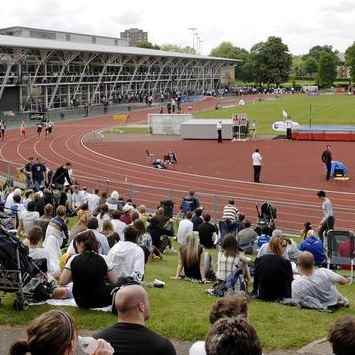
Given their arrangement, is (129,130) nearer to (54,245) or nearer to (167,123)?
(167,123)

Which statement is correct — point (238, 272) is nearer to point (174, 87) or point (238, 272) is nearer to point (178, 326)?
point (178, 326)

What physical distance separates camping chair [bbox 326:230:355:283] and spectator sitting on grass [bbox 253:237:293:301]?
3.68 meters

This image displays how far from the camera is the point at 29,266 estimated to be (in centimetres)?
836

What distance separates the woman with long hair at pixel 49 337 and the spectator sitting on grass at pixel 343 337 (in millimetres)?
1570

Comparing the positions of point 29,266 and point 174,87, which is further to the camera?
point 174,87

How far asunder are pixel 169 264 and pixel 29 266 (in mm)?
5522

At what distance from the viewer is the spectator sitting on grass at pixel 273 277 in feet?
29.8

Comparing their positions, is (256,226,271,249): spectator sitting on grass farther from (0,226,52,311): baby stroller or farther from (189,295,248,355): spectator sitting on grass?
(189,295,248,355): spectator sitting on grass

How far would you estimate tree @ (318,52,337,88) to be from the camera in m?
145

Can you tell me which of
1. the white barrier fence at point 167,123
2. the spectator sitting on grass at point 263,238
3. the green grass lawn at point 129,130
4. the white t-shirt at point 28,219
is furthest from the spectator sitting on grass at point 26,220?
the green grass lawn at point 129,130

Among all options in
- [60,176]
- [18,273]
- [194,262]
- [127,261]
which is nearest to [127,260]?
[127,261]

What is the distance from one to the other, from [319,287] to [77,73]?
74.1 metres

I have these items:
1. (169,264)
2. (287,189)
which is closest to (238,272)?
(169,264)

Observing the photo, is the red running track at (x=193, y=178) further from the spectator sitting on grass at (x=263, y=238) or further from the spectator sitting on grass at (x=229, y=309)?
the spectator sitting on grass at (x=229, y=309)
